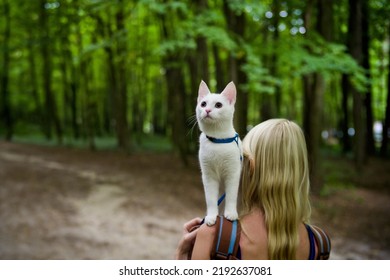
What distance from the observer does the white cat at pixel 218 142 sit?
0.96m

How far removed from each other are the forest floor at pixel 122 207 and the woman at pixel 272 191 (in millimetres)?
4126

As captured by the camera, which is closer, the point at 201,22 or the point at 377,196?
the point at 201,22

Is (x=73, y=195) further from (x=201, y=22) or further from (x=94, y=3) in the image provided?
(x=201, y=22)

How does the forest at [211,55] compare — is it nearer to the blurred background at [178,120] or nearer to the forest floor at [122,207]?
the blurred background at [178,120]

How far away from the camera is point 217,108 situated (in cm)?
96

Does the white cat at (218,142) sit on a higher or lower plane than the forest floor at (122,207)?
higher

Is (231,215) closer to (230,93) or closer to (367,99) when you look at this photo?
(230,93)

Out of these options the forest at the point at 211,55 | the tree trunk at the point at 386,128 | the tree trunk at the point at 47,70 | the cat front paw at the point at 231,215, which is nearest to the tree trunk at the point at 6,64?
the forest at the point at 211,55

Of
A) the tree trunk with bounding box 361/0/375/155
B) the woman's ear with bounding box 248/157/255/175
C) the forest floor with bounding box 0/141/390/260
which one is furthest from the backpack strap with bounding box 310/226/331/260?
the tree trunk with bounding box 361/0/375/155

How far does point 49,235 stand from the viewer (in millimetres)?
5320

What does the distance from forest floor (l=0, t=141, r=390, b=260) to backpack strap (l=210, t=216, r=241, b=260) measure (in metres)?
4.18

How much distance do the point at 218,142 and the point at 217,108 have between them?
0.30 ft
